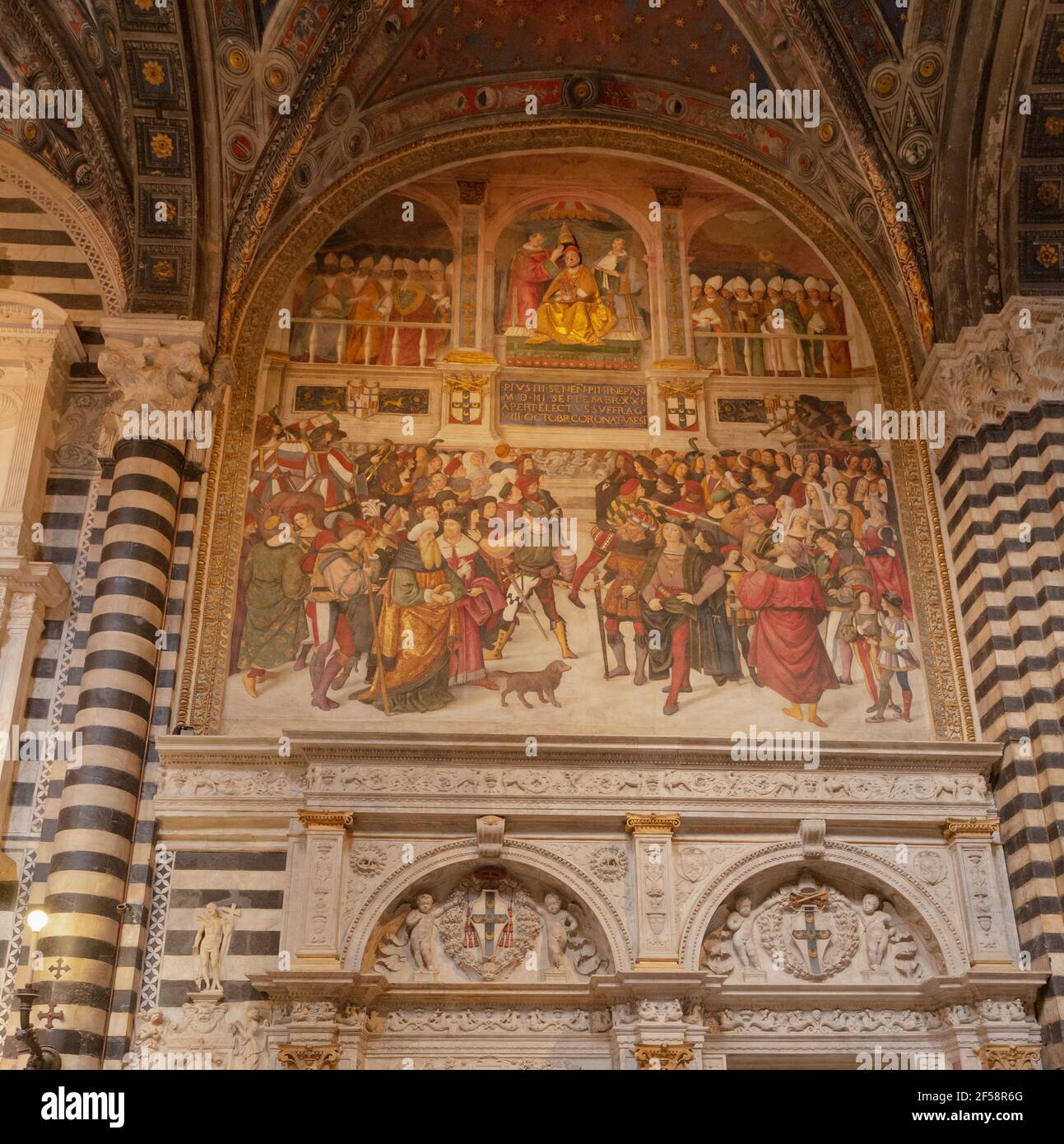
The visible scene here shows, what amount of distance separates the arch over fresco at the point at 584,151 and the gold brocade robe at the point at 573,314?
178cm

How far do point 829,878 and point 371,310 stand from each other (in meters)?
7.43

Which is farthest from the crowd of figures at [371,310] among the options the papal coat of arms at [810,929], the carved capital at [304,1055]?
the carved capital at [304,1055]

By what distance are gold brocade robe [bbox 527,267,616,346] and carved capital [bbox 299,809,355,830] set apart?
5582 mm

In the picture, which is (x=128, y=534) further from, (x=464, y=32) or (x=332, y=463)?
(x=464, y=32)

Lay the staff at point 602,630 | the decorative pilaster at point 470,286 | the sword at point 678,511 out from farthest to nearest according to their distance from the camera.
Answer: the decorative pilaster at point 470,286
the sword at point 678,511
the staff at point 602,630

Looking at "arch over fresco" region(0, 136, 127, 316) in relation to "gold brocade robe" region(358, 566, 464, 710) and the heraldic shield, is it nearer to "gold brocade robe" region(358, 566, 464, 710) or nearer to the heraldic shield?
"gold brocade robe" region(358, 566, 464, 710)

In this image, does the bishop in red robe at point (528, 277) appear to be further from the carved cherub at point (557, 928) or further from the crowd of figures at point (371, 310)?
the carved cherub at point (557, 928)

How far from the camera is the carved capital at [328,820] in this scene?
1142cm

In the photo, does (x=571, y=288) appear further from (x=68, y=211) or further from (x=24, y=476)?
(x=24, y=476)

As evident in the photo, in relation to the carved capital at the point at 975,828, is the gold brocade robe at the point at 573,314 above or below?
above

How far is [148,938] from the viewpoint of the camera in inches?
443

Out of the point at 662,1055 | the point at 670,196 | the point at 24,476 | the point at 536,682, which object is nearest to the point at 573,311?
the point at 670,196

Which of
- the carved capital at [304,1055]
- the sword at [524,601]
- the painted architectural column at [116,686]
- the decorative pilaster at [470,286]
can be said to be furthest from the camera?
the decorative pilaster at [470,286]

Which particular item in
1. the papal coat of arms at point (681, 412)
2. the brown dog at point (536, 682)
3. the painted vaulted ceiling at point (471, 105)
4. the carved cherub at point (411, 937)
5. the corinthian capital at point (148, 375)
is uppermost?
the painted vaulted ceiling at point (471, 105)
